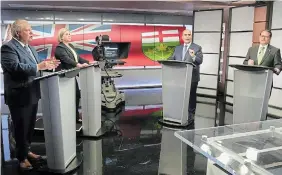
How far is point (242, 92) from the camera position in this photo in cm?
360

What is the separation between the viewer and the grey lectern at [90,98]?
3643 millimetres

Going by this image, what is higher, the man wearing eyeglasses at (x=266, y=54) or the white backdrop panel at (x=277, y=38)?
the white backdrop panel at (x=277, y=38)

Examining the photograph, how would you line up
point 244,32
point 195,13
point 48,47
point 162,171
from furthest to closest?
point 48,47, point 195,13, point 244,32, point 162,171

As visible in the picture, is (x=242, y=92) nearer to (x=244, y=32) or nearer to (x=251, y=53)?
(x=251, y=53)

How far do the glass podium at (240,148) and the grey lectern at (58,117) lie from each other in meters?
1.38

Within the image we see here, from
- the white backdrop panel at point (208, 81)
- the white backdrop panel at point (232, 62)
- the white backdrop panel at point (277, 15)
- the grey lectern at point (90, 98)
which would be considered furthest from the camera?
the white backdrop panel at point (208, 81)

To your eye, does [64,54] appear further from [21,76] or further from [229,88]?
[229,88]

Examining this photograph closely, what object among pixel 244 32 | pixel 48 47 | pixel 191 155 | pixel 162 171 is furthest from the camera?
pixel 48 47

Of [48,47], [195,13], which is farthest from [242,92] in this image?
[48,47]

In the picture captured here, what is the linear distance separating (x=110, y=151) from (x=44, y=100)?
1.20 metres

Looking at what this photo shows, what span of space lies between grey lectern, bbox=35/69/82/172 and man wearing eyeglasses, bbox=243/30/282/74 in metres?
2.68

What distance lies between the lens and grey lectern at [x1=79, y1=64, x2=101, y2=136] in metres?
3.64

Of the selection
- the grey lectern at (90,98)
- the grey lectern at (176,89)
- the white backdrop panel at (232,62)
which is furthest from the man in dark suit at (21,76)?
the white backdrop panel at (232,62)

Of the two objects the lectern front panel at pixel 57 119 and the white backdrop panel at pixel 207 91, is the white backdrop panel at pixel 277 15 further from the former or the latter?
the lectern front panel at pixel 57 119
